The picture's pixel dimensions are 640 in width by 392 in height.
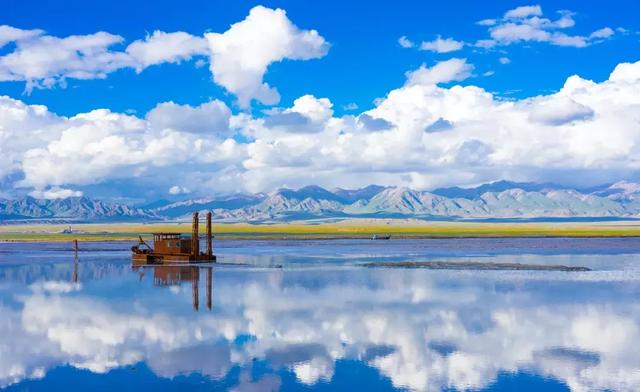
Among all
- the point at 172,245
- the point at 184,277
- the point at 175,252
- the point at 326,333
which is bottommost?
the point at 326,333

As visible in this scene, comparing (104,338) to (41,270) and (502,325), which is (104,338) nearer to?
(502,325)

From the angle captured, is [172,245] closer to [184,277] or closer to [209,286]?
[184,277]

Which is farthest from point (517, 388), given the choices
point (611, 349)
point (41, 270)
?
point (41, 270)

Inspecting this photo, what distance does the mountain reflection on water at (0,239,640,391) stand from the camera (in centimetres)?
2145

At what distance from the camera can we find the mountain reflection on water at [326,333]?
21453 millimetres

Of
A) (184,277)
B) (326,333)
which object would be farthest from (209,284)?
(326,333)

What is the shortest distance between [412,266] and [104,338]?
37.1 m

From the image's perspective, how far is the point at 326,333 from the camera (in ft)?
93.5

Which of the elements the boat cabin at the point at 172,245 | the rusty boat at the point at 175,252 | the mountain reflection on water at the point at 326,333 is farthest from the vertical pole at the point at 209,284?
the boat cabin at the point at 172,245

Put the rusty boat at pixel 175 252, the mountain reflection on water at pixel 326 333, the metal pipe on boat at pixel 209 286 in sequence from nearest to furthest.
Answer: the mountain reflection on water at pixel 326 333 → the metal pipe on boat at pixel 209 286 → the rusty boat at pixel 175 252

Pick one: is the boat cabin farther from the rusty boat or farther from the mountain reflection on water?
the mountain reflection on water

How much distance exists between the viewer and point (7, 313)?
3503cm

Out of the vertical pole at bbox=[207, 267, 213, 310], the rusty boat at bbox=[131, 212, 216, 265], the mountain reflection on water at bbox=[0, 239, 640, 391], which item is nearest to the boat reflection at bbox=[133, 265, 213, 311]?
the vertical pole at bbox=[207, 267, 213, 310]

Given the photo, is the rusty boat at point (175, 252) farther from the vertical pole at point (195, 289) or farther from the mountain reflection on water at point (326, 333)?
the mountain reflection on water at point (326, 333)
